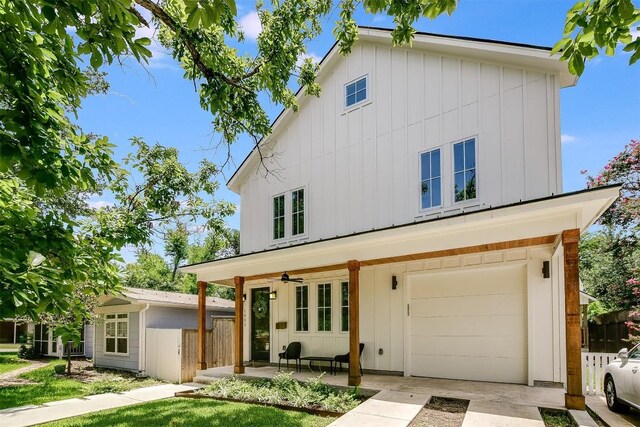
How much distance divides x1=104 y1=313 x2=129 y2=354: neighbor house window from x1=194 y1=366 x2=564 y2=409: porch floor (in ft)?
23.6

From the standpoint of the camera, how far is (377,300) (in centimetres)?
1062

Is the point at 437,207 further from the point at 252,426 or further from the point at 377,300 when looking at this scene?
the point at 252,426

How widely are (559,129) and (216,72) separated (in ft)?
20.7

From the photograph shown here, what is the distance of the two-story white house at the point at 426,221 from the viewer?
26.2 ft

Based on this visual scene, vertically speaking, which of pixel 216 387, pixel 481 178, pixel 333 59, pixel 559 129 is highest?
pixel 333 59

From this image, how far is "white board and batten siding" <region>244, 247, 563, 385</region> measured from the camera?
27.3ft

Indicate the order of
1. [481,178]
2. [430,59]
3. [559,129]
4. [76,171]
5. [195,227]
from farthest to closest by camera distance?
[195,227] < [430,59] < [481,178] < [559,129] < [76,171]

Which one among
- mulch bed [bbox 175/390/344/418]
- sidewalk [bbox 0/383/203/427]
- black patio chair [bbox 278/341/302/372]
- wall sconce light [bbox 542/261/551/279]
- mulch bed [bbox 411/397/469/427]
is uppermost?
wall sconce light [bbox 542/261/551/279]

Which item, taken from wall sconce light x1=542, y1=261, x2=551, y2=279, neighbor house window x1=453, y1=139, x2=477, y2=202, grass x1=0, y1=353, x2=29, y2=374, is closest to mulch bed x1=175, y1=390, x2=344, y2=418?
wall sconce light x1=542, y1=261, x2=551, y2=279

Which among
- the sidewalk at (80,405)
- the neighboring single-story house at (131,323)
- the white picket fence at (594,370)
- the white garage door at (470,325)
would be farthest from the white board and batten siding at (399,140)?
the sidewalk at (80,405)

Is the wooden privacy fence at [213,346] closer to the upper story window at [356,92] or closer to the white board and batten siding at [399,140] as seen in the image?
the white board and batten siding at [399,140]

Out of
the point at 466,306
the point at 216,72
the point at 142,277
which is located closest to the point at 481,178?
the point at 466,306

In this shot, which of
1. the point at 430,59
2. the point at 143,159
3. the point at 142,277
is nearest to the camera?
the point at 430,59

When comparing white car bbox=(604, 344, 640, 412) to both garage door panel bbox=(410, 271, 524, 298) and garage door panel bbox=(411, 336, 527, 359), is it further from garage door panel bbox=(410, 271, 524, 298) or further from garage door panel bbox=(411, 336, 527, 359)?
garage door panel bbox=(410, 271, 524, 298)
